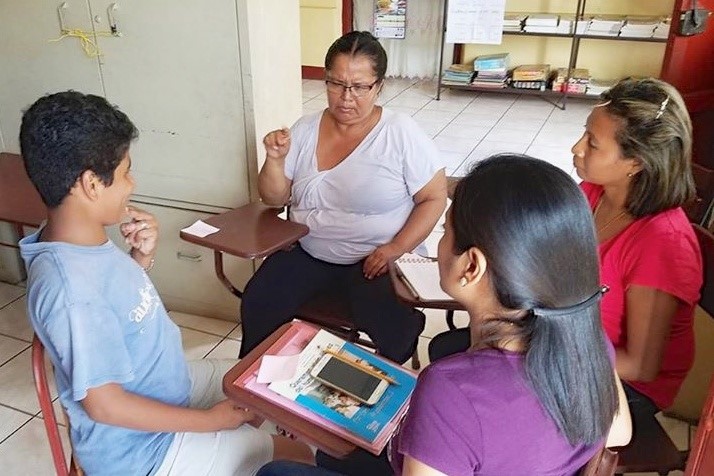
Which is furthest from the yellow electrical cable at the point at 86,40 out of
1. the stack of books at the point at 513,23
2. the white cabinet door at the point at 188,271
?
the stack of books at the point at 513,23

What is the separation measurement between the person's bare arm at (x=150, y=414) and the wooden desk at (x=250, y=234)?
0.57 m

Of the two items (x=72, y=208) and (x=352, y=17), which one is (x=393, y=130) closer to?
(x=72, y=208)

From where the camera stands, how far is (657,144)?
1.30 metres

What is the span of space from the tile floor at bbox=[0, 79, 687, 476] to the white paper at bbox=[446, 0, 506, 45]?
1.96ft

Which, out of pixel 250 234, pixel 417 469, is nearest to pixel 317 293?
pixel 250 234

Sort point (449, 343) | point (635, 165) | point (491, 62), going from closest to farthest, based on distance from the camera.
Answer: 1. point (635, 165)
2. point (449, 343)
3. point (491, 62)

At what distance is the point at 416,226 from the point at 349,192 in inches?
9.5

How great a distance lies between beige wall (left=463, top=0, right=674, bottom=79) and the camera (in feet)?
17.6

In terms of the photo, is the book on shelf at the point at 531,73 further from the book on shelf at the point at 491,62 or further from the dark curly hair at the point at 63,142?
the dark curly hair at the point at 63,142

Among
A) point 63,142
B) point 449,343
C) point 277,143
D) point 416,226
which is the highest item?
point 63,142

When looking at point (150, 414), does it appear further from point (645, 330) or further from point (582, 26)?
point (582, 26)

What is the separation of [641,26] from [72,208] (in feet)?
17.0

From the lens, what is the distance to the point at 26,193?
2.36m

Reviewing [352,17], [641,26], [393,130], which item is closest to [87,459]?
[393,130]
